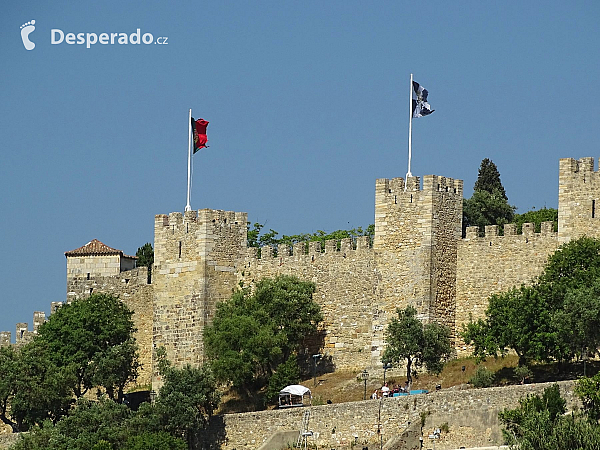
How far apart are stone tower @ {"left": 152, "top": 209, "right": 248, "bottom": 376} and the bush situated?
12.0m

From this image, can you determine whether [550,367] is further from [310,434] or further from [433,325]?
[310,434]

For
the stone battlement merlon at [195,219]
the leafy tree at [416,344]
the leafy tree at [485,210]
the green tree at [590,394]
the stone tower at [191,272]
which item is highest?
the leafy tree at [485,210]

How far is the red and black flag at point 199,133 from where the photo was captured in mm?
69312

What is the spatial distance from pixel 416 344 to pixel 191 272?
Answer: 1081 centimetres

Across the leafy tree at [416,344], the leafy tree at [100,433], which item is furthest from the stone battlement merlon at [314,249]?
the leafy tree at [100,433]

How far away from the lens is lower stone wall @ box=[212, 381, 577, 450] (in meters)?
52.3

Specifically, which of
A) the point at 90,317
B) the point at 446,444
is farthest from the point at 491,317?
the point at 90,317

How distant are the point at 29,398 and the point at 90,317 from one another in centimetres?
412

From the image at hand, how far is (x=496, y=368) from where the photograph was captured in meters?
58.5

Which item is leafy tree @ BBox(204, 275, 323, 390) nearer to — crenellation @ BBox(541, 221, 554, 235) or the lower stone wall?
the lower stone wall

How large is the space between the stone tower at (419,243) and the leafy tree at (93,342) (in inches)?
405

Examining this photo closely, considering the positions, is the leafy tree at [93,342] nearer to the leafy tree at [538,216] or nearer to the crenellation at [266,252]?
the crenellation at [266,252]

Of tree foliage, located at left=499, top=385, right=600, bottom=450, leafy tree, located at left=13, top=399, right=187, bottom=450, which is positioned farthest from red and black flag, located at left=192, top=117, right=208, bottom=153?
tree foliage, located at left=499, top=385, right=600, bottom=450

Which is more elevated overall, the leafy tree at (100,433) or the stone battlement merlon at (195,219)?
the stone battlement merlon at (195,219)
